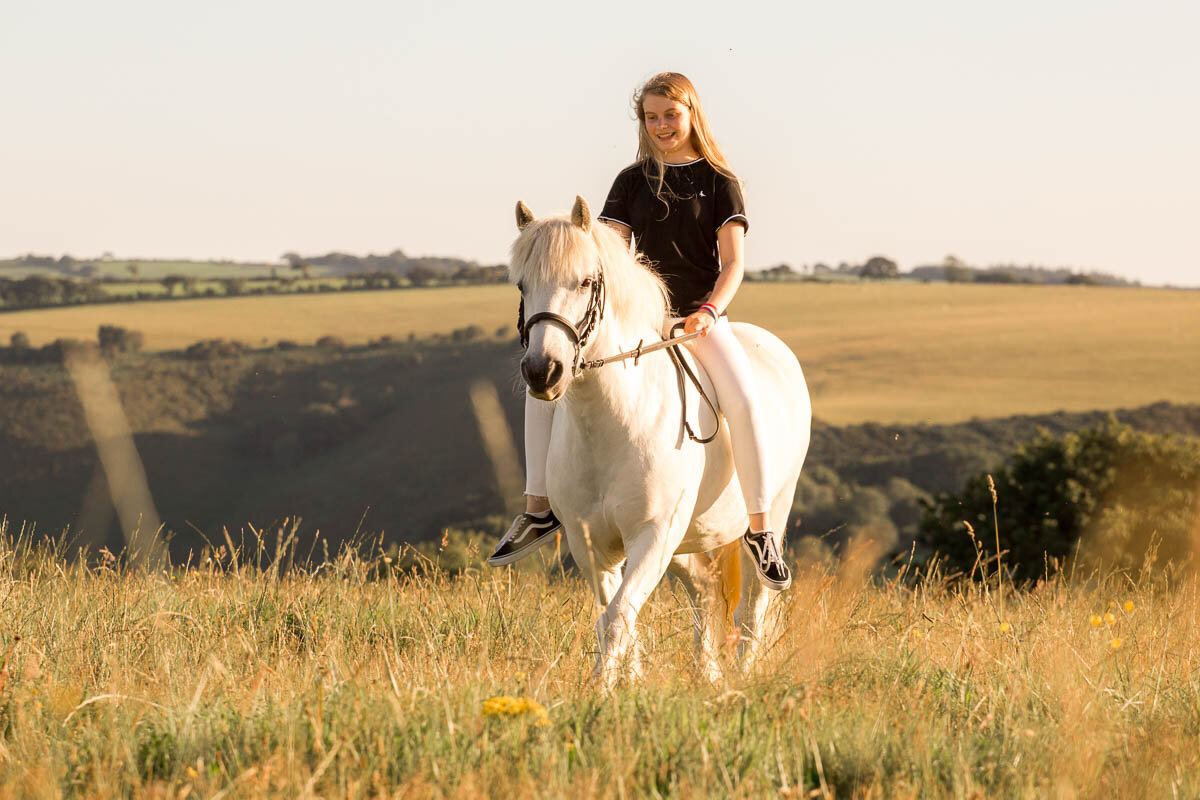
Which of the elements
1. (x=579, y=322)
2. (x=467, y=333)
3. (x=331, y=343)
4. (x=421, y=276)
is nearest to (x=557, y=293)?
(x=579, y=322)

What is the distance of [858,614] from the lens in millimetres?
6238

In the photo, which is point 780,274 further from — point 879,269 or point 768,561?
point 768,561

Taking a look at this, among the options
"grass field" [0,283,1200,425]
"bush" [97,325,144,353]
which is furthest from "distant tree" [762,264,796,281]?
"bush" [97,325,144,353]

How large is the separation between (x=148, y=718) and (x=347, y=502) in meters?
75.4

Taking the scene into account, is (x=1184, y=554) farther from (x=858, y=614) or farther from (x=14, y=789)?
(x=14, y=789)

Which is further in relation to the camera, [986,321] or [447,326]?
[447,326]

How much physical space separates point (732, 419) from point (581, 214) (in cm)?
138

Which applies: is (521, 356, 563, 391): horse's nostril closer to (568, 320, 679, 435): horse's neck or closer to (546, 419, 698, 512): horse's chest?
(568, 320, 679, 435): horse's neck

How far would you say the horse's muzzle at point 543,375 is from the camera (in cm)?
436

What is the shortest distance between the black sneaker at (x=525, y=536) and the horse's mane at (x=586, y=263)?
3.82 feet

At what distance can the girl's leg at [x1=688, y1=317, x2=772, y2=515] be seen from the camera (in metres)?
5.58

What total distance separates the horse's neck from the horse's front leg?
18.8 inches

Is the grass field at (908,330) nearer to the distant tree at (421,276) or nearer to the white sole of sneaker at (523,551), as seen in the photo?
the distant tree at (421,276)

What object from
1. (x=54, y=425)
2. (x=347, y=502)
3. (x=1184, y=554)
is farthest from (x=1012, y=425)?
(x=54, y=425)
